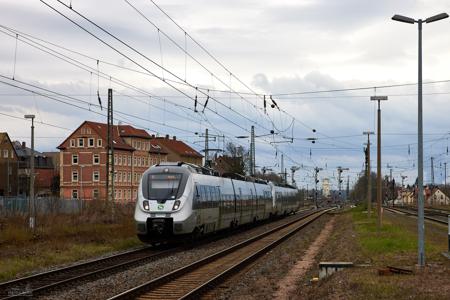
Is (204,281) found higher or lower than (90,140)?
lower

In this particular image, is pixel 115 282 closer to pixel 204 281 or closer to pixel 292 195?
pixel 204 281

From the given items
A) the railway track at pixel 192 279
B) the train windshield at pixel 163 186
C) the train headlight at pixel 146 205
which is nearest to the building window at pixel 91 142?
the train windshield at pixel 163 186

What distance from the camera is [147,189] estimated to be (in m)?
25.1

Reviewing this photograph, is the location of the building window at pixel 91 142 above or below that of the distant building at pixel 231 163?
above

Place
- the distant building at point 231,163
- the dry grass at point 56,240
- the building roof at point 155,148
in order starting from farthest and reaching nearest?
the building roof at point 155,148 < the distant building at point 231,163 < the dry grass at point 56,240

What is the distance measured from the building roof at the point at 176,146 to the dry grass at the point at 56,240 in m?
97.8

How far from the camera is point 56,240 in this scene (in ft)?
88.7

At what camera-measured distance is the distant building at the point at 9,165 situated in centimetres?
10317

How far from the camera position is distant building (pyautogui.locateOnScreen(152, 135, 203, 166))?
139 metres

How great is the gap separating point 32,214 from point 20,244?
6.98 m

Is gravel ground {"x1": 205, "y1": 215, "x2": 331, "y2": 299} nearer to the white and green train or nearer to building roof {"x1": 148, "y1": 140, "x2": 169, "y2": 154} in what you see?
the white and green train

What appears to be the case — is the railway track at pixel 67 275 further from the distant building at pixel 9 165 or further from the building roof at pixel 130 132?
the building roof at pixel 130 132

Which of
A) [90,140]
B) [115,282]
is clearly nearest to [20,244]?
[115,282]

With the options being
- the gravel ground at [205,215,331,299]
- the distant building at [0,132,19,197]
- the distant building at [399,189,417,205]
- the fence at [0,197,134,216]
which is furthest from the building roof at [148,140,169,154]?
the gravel ground at [205,215,331,299]
